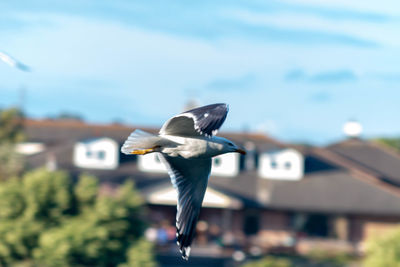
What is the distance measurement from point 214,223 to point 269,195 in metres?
4.00

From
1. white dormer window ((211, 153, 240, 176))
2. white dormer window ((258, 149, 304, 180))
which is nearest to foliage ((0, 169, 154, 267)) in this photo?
white dormer window ((211, 153, 240, 176))

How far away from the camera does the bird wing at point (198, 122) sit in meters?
10.5

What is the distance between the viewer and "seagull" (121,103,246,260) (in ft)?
35.2

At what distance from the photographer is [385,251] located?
32750 millimetres

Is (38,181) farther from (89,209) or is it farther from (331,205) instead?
(331,205)

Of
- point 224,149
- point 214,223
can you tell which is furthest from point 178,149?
point 214,223

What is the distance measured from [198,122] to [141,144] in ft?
3.10

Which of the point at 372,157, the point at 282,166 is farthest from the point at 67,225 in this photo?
the point at 372,157

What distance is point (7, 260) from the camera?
29.8 meters

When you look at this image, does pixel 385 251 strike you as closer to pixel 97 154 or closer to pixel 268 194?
pixel 268 194

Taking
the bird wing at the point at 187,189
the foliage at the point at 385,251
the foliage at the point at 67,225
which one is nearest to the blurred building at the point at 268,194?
the foliage at the point at 67,225

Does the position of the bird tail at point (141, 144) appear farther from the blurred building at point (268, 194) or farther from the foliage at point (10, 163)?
the blurred building at point (268, 194)

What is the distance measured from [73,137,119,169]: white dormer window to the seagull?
4291 cm

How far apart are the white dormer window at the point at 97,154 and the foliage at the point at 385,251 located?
25.1 meters
